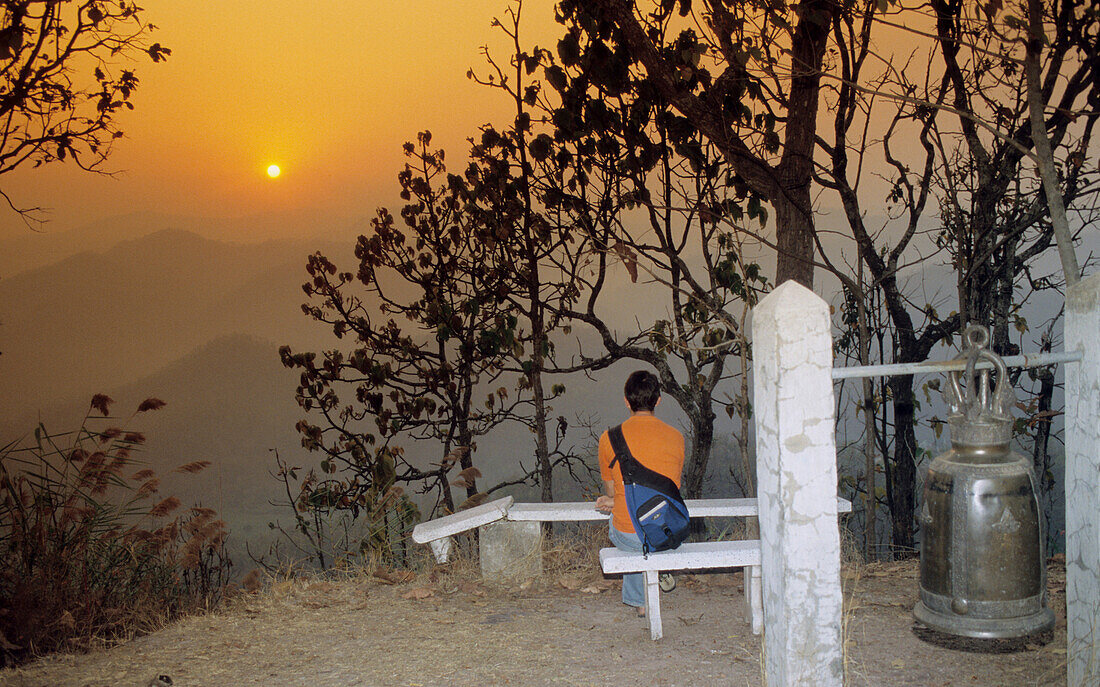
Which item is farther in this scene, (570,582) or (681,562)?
(570,582)

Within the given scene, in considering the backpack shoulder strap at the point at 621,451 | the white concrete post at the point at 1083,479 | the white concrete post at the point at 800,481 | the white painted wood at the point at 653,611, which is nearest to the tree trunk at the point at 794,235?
the backpack shoulder strap at the point at 621,451

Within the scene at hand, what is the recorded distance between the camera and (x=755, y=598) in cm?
425

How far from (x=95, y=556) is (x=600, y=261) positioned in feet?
16.0

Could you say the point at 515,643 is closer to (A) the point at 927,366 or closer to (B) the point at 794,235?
(A) the point at 927,366

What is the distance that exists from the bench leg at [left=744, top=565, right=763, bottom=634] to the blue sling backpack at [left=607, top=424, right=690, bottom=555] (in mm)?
415

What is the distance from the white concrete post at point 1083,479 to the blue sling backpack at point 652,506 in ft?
5.81

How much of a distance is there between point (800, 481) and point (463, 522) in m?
3.34

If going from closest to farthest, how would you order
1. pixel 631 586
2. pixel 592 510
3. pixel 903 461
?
pixel 631 586 → pixel 592 510 → pixel 903 461

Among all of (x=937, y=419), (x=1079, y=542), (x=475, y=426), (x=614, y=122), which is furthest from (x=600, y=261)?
(x=1079, y=542)

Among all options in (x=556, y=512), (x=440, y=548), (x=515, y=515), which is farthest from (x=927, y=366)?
(x=440, y=548)

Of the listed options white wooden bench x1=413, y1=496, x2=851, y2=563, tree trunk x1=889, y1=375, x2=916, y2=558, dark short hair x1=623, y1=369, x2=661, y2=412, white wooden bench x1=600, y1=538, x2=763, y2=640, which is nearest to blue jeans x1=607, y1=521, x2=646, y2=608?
white wooden bench x1=600, y1=538, x2=763, y2=640

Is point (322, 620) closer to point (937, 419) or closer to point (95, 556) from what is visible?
point (95, 556)

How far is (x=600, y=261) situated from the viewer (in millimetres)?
7988

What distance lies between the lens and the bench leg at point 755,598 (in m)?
4.20
